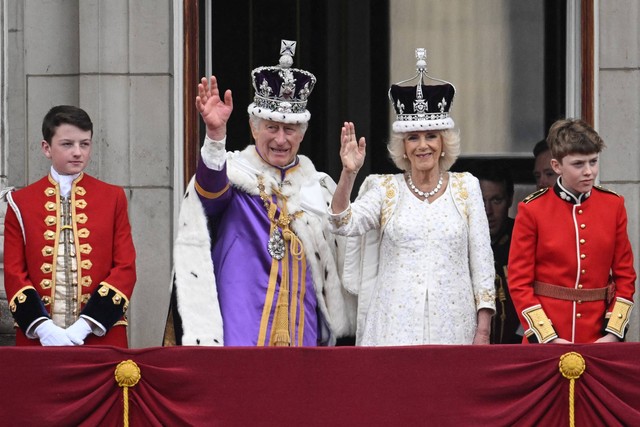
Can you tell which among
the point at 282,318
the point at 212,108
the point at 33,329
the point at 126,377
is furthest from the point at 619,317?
the point at 33,329

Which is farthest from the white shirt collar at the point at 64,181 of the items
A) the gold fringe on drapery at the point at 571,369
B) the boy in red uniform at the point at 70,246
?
the gold fringe on drapery at the point at 571,369

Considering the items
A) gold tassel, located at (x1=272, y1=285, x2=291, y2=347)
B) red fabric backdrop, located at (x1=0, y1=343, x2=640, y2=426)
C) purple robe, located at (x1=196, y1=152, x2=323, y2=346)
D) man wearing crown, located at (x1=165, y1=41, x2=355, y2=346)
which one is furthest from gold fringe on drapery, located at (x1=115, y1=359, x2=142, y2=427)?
gold tassel, located at (x1=272, y1=285, x2=291, y2=347)

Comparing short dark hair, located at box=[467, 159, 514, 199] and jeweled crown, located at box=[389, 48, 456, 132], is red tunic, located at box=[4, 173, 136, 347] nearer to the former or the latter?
jeweled crown, located at box=[389, 48, 456, 132]

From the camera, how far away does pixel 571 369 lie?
6.61 metres

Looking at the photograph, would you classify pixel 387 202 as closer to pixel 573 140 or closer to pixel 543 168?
pixel 573 140

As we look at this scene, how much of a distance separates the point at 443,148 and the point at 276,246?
91 cm

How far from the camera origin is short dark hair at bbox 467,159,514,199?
9500mm

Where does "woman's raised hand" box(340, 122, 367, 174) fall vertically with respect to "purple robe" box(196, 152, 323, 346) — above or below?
above

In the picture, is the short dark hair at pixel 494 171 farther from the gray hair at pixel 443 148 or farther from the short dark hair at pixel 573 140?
the short dark hair at pixel 573 140

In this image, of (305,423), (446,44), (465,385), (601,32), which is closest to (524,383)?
(465,385)

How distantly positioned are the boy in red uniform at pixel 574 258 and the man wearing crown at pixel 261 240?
1041 mm

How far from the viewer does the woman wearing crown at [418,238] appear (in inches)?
297

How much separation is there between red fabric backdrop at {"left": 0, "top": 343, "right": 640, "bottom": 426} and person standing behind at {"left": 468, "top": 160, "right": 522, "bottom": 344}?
78.3 inches

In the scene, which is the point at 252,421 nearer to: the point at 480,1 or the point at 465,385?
the point at 465,385
